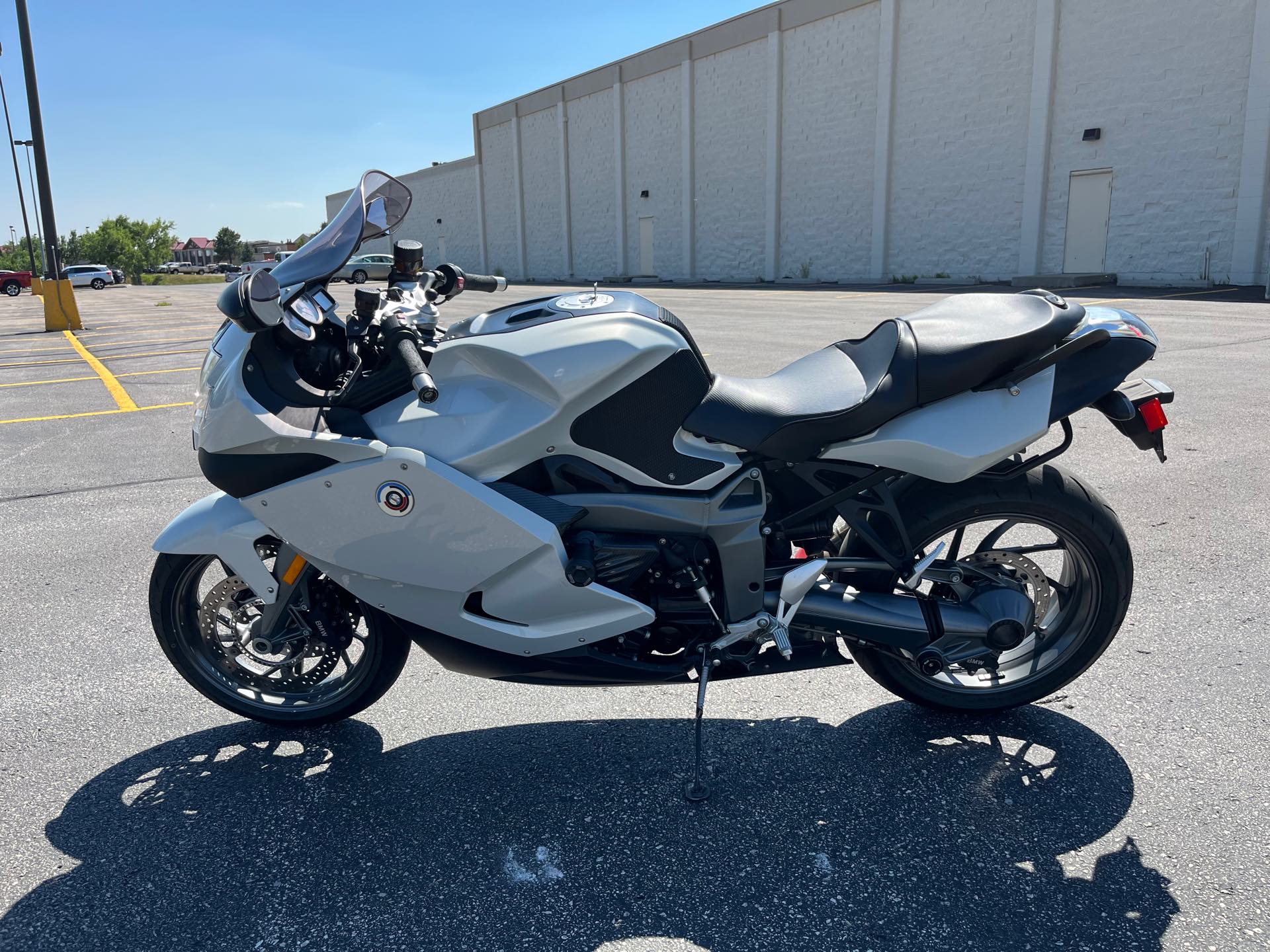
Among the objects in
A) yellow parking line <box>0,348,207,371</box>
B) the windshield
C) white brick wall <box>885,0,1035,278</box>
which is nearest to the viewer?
the windshield

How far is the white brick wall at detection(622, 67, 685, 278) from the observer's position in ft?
117

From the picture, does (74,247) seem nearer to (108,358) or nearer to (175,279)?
(175,279)

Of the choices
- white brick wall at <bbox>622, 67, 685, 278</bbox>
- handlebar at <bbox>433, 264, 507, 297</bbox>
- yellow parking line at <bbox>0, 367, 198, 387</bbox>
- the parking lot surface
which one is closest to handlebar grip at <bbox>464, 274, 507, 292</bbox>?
handlebar at <bbox>433, 264, 507, 297</bbox>

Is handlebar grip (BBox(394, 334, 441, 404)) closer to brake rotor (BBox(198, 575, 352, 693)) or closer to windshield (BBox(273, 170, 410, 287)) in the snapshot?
windshield (BBox(273, 170, 410, 287))

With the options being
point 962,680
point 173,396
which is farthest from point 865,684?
point 173,396

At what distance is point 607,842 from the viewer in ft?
8.20

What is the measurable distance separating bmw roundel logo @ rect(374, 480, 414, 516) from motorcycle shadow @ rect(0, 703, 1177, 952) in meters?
0.87

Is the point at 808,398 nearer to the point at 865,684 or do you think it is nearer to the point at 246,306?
the point at 865,684

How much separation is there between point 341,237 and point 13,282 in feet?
183

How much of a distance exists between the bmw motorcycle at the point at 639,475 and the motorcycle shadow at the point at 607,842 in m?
0.29

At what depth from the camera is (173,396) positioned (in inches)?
387

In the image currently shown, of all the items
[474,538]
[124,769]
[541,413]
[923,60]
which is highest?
[923,60]

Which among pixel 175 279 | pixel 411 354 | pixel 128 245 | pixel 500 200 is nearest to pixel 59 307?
pixel 411 354

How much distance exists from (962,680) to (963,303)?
1.22 m
